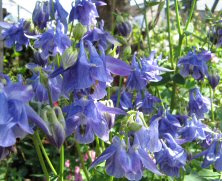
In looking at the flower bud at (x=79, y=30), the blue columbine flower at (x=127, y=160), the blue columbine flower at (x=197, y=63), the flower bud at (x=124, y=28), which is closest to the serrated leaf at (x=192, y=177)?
the blue columbine flower at (x=197, y=63)

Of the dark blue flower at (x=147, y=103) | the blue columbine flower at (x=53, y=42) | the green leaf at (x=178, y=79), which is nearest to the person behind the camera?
the blue columbine flower at (x=53, y=42)

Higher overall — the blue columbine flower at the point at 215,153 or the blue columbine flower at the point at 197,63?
the blue columbine flower at the point at 197,63

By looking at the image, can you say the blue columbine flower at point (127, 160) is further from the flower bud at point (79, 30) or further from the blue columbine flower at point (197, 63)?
the blue columbine flower at point (197, 63)

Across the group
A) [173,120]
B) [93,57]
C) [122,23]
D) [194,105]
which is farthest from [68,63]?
[194,105]

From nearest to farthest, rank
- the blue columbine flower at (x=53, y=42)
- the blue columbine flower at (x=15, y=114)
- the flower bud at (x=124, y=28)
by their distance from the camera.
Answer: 1. the blue columbine flower at (x=15, y=114)
2. the blue columbine flower at (x=53, y=42)
3. the flower bud at (x=124, y=28)

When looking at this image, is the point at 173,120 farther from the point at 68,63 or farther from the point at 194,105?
the point at 68,63

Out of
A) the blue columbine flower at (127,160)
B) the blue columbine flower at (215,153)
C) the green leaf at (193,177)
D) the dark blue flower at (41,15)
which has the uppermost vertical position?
the dark blue flower at (41,15)

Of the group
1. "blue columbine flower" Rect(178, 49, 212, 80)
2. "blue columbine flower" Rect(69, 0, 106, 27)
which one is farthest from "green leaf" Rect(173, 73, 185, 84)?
"blue columbine flower" Rect(69, 0, 106, 27)

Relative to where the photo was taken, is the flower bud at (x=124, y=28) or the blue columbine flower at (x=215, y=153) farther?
the flower bud at (x=124, y=28)

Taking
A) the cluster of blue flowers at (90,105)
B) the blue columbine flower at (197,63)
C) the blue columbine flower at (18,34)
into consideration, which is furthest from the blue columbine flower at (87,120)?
the blue columbine flower at (197,63)

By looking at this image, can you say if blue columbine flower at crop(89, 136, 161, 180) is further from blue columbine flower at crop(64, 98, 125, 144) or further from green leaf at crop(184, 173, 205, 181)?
green leaf at crop(184, 173, 205, 181)
